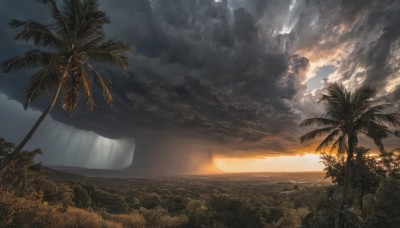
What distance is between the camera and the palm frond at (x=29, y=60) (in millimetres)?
17031

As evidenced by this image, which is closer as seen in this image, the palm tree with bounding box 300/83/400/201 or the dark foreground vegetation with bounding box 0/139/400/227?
the dark foreground vegetation with bounding box 0/139/400/227

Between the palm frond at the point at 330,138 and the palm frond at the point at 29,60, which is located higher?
the palm frond at the point at 29,60

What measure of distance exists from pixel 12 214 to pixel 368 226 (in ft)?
55.0

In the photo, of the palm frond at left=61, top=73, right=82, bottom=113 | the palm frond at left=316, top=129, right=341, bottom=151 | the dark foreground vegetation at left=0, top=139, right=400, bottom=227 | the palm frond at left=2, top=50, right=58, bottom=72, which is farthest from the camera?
the palm frond at left=316, top=129, right=341, bottom=151

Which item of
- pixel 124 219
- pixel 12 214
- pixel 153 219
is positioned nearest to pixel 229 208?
pixel 153 219

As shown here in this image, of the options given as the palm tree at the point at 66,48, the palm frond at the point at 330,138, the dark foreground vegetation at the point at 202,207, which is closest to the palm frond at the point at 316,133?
the palm frond at the point at 330,138

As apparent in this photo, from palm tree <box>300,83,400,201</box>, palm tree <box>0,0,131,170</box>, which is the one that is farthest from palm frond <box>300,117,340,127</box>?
palm tree <box>0,0,131,170</box>

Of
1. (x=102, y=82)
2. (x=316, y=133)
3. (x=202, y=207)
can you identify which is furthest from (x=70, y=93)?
(x=316, y=133)

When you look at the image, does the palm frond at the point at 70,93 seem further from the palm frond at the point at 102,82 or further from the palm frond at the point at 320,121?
the palm frond at the point at 320,121

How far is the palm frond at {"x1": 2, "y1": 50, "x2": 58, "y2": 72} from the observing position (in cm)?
1703

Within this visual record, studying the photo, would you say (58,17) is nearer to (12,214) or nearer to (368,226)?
(12,214)

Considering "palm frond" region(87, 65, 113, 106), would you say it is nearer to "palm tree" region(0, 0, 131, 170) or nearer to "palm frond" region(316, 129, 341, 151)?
"palm tree" region(0, 0, 131, 170)

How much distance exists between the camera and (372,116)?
2112cm

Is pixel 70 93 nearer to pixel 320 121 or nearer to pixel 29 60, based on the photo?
pixel 29 60
